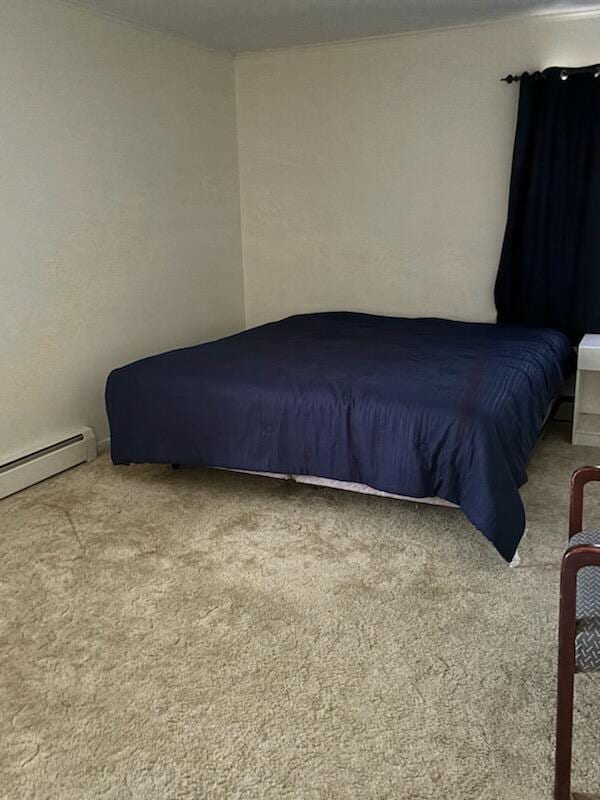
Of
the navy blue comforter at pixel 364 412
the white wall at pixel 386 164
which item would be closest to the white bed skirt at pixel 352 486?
the navy blue comforter at pixel 364 412

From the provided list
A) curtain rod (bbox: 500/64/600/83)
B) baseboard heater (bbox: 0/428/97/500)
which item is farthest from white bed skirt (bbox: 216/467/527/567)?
curtain rod (bbox: 500/64/600/83)

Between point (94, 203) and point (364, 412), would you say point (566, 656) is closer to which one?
point (364, 412)

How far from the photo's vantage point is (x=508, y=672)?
199 cm

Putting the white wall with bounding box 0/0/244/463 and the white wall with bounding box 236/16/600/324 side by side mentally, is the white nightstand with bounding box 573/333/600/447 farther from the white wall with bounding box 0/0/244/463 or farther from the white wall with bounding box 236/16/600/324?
the white wall with bounding box 0/0/244/463

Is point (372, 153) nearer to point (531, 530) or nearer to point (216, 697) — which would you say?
point (531, 530)

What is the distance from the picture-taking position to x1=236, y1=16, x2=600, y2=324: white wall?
13.6 ft

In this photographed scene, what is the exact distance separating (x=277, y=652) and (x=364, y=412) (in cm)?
104

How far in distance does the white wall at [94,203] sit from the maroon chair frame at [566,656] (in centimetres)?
266

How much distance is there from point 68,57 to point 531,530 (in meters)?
3.03

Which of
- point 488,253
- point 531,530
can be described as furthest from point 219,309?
point 531,530

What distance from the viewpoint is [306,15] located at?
12.3 ft

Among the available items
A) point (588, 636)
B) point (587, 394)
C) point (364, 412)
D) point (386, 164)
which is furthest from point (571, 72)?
point (588, 636)

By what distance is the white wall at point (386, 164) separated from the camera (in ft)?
13.6

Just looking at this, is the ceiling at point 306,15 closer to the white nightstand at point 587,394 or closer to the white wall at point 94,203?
the white wall at point 94,203
